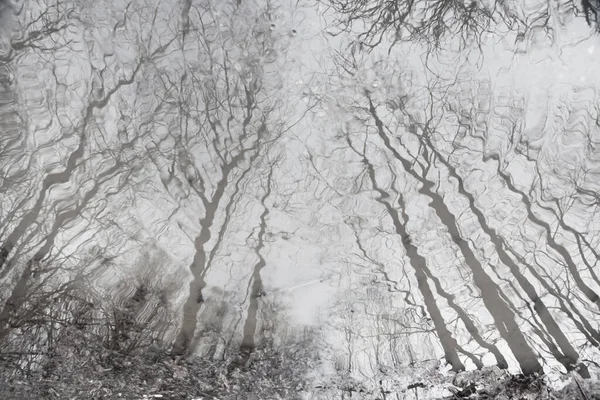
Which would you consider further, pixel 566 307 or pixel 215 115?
pixel 215 115

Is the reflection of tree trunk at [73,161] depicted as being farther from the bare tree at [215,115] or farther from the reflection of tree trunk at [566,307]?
the reflection of tree trunk at [566,307]

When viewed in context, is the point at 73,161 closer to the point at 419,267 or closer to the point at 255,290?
the point at 255,290

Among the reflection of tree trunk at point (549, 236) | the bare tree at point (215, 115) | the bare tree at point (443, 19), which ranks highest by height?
the bare tree at point (443, 19)

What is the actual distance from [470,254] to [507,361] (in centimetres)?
44

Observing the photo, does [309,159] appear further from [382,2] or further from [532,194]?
[532,194]

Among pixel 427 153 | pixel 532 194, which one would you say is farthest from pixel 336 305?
pixel 532 194

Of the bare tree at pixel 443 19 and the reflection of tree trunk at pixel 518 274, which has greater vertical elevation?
the bare tree at pixel 443 19

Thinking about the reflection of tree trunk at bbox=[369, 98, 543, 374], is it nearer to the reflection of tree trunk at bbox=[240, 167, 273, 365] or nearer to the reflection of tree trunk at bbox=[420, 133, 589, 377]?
the reflection of tree trunk at bbox=[420, 133, 589, 377]

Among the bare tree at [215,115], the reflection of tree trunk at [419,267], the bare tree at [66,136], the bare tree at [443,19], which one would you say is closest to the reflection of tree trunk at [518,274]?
the reflection of tree trunk at [419,267]

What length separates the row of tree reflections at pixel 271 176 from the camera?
5.90 feet

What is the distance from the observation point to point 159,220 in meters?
1.86

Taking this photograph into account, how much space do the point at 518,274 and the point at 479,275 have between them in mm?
156

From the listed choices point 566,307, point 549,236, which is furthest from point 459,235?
point 566,307

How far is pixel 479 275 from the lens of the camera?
72.3 inches
